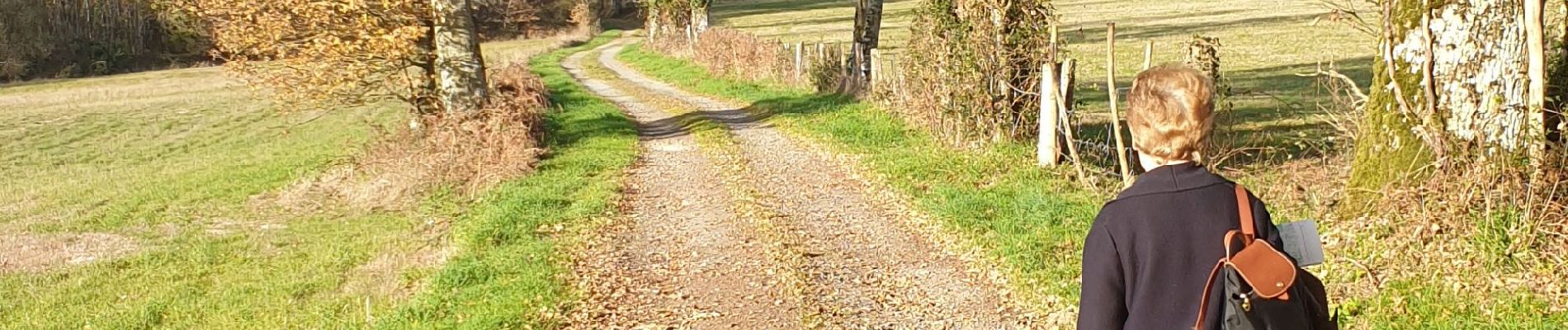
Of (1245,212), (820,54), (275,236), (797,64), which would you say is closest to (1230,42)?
(797,64)

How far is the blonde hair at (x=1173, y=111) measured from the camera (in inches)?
124

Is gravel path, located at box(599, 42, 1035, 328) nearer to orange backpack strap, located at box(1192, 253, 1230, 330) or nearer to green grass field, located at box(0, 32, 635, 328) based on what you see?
green grass field, located at box(0, 32, 635, 328)

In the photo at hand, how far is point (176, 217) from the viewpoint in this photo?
15.9 meters

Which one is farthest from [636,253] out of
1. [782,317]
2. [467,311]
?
[782,317]

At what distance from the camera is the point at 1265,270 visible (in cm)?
305

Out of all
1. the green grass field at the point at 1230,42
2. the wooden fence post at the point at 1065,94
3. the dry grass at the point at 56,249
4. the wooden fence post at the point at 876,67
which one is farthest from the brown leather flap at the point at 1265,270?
the wooden fence post at the point at 876,67

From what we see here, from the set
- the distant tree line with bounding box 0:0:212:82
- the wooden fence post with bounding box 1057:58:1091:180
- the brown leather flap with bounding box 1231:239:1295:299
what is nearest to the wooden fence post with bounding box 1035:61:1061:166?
the wooden fence post with bounding box 1057:58:1091:180

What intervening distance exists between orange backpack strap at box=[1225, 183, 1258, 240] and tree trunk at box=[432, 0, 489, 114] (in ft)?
48.3

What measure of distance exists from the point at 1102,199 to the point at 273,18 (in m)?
10.7

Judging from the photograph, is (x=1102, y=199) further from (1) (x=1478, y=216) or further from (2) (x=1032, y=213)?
(1) (x=1478, y=216)

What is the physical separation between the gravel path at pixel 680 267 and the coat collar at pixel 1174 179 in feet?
14.2

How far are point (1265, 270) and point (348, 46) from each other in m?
14.8

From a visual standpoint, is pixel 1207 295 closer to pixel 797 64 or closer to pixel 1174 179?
pixel 1174 179

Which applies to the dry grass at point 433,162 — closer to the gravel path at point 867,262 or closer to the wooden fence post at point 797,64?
the gravel path at point 867,262
